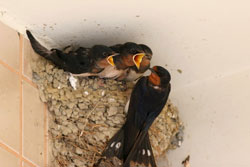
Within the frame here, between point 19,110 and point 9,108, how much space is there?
3.9 inches

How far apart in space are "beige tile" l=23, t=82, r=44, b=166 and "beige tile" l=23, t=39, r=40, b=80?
0.08 m

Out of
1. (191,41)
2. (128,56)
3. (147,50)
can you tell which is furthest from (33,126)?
(191,41)

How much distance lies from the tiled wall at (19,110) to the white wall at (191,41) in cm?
13

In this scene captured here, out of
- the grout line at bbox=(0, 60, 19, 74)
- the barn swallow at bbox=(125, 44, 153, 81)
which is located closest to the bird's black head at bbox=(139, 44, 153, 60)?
the barn swallow at bbox=(125, 44, 153, 81)

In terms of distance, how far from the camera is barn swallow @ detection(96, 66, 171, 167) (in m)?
2.89

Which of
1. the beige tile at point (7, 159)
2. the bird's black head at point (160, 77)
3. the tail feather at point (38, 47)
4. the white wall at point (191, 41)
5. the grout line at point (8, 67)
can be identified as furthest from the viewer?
the bird's black head at point (160, 77)

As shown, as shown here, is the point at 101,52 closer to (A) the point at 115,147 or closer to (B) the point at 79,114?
(B) the point at 79,114

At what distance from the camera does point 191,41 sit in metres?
3.07

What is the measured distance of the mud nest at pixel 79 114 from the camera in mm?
2902

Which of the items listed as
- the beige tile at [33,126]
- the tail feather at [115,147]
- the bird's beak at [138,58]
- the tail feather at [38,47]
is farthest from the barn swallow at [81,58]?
the tail feather at [115,147]

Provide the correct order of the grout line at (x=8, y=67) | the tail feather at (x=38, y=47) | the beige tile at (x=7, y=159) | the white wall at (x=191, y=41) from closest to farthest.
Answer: the beige tile at (x=7, y=159) → the grout line at (x=8, y=67) → the white wall at (x=191, y=41) → the tail feather at (x=38, y=47)

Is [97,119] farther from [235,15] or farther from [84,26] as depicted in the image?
[235,15]

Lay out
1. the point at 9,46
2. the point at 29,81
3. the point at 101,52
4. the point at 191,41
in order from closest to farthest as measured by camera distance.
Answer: the point at 9,46 → the point at 29,81 → the point at 101,52 → the point at 191,41

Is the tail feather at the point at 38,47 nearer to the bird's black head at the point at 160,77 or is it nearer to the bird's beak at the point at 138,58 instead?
the bird's beak at the point at 138,58
